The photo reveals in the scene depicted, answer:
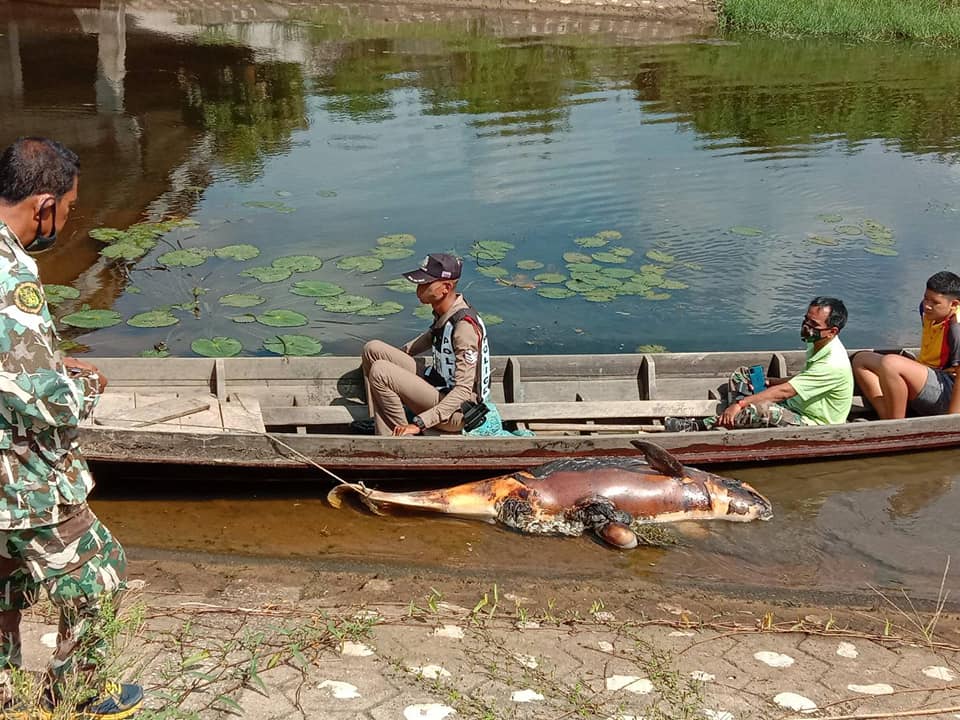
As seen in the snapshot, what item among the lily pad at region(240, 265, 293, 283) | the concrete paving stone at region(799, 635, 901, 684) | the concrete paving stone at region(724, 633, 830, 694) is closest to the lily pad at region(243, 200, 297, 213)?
the lily pad at region(240, 265, 293, 283)

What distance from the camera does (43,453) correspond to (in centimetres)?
323

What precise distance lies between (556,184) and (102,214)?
6.49 m

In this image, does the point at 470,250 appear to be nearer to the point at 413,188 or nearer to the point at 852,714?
the point at 413,188

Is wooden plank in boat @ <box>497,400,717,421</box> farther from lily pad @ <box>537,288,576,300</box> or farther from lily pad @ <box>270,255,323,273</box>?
lily pad @ <box>270,255,323,273</box>

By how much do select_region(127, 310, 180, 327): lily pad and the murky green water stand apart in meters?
0.08

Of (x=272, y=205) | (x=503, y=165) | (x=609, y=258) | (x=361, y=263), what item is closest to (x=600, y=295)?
(x=609, y=258)

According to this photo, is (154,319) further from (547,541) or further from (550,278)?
(547,541)

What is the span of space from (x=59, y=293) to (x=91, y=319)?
819 millimetres

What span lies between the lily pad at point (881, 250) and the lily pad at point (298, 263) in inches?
275

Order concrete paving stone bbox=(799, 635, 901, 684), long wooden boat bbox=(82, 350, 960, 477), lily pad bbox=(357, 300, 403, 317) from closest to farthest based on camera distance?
concrete paving stone bbox=(799, 635, 901, 684) < long wooden boat bbox=(82, 350, 960, 477) < lily pad bbox=(357, 300, 403, 317)

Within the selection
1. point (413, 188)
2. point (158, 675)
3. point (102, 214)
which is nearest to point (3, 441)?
point (158, 675)

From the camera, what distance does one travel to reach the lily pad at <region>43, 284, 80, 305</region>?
10.4 m

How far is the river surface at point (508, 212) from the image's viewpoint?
6922 millimetres

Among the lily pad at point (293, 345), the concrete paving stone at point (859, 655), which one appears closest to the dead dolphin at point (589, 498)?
the concrete paving stone at point (859, 655)
